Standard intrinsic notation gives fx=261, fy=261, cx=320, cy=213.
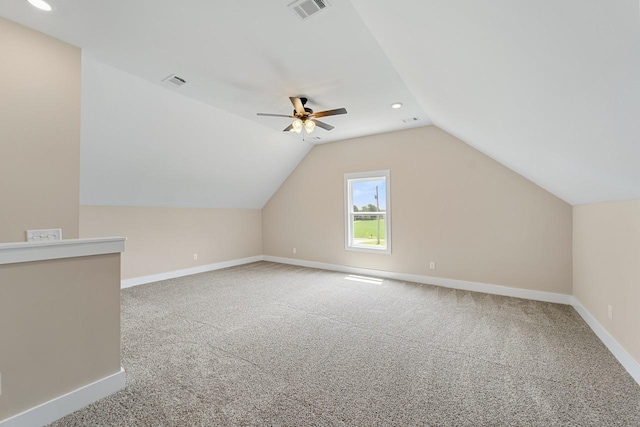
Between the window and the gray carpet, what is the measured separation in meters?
1.64

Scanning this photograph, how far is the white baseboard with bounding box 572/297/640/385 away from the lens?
6.51ft

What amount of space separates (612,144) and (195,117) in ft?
13.9

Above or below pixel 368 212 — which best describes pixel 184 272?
below

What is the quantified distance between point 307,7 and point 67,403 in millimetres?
3108

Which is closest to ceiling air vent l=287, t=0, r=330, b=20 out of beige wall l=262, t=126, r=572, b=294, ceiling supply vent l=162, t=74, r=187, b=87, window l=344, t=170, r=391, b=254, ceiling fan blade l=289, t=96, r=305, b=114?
ceiling fan blade l=289, t=96, r=305, b=114

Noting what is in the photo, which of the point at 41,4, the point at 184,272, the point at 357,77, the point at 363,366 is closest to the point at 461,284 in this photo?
the point at 363,366

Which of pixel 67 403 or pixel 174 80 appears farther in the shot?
pixel 174 80

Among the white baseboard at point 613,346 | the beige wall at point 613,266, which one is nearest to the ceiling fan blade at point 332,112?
the beige wall at point 613,266

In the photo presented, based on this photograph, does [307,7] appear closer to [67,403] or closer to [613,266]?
[67,403]

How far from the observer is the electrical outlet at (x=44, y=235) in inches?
91.8

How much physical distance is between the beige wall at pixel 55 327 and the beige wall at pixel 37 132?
117cm

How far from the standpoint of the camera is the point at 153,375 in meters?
2.03

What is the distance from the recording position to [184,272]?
17.3ft

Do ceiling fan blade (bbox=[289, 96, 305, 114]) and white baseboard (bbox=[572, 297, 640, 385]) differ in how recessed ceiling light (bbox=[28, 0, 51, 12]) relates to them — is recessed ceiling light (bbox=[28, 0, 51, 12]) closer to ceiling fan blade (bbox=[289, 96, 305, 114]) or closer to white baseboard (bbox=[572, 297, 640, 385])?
ceiling fan blade (bbox=[289, 96, 305, 114])
